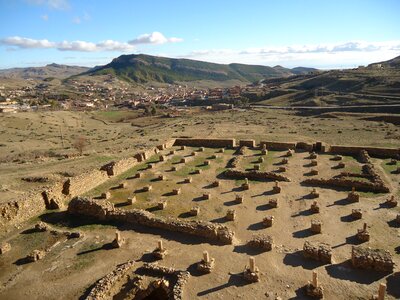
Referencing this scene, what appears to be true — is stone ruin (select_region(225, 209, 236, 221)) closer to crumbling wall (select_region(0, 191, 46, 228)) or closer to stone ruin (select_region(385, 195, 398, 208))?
stone ruin (select_region(385, 195, 398, 208))

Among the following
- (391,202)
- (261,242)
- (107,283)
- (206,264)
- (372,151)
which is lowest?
(107,283)

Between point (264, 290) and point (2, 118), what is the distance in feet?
252

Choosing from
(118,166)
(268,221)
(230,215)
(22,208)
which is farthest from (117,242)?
(118,166)

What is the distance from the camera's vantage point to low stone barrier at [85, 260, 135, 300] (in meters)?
12.6

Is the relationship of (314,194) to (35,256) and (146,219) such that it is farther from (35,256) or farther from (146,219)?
(35,256)

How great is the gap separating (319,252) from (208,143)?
2392 cm

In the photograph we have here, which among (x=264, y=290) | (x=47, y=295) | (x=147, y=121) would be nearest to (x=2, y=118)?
(x=147, y=121)

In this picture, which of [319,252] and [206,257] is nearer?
[206,257]

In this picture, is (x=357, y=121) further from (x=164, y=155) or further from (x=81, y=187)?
(x=81, y=187)

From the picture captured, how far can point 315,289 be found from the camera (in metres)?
12.0

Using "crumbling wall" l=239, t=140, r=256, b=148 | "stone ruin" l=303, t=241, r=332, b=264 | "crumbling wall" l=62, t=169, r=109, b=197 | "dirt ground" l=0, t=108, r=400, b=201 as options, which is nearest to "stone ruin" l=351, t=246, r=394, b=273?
"stone ruin" l=303, t=241, r=332, b=264

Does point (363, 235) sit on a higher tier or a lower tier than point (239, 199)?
higher

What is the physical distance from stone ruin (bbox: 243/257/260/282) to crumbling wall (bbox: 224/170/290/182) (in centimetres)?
1272

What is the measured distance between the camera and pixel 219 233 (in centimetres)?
1630
